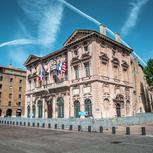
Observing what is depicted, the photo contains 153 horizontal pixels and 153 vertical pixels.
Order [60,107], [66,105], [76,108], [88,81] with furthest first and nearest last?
1. [60,107]
2. [66,105]
3. [76,108]
4. [88,81]

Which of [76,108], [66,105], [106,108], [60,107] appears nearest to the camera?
[106,108]

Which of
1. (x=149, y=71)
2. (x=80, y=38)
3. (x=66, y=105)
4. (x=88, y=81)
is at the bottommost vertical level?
(x=66, y=105)

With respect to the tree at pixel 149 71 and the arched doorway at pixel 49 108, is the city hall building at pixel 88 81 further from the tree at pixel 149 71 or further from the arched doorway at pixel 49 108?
the tree at pixel 149 71

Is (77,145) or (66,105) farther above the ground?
(66,105)

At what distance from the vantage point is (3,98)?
63094mm

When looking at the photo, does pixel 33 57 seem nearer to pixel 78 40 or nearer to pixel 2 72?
pixel 78 40

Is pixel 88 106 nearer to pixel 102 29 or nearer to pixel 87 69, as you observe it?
pixel 87 69

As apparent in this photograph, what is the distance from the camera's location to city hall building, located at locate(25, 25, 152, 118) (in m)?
31.2

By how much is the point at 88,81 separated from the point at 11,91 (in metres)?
41.3

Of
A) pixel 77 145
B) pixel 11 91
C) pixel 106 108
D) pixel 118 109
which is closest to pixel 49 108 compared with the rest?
pixel 106 108

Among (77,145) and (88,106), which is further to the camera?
(88,106)

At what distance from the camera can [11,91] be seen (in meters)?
65.7

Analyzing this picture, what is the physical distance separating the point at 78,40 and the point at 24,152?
2661 cm

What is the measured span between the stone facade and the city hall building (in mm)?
24197
